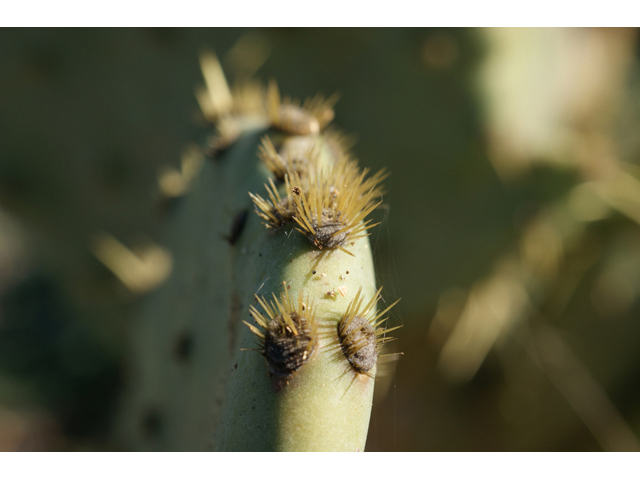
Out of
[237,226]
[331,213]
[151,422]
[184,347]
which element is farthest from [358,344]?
[151,422]

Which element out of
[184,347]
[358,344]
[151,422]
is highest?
[358,344]

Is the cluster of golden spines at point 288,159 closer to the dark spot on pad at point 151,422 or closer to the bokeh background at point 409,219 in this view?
the bokeh background at point 409,219

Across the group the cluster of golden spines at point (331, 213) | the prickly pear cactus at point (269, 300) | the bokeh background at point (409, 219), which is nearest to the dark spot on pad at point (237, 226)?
the prickly pear cactus at point (269, 300)

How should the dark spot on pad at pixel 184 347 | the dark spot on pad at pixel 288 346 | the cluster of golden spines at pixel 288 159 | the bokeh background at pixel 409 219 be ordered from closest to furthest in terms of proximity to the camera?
1. the dark spot on pad at pixel 288 346
2. the cluster of golden spines at pixel 288 159
3. the dark spot on pad at pixel 184 347
4. the bokeh background at pixel 409 219

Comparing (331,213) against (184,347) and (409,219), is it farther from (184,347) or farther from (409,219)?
(409,219)

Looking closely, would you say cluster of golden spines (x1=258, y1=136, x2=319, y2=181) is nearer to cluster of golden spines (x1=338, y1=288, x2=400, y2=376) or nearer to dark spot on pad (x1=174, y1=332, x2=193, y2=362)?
cluster of golden spines (x1=338, y1=288, x2=400, y2=376)

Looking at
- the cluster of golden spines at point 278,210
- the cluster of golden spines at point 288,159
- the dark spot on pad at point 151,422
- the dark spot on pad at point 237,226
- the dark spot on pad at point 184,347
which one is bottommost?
the dark spot on pad at point 151,422

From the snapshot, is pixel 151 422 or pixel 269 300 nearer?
pixel 269 300

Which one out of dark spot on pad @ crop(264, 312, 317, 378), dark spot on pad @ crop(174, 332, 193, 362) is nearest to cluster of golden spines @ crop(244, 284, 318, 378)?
dark spot on pad @ crop(264, 312, 317, 378)

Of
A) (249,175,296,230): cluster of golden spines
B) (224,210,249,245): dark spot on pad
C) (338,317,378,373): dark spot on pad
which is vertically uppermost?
(249,175,296,230): cluster of golden spines
